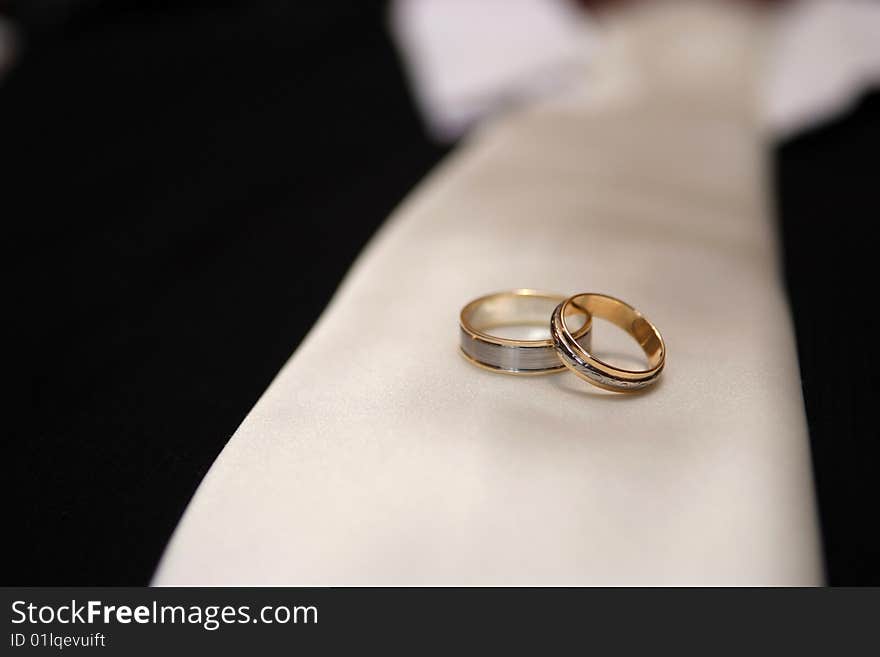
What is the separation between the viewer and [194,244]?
1.01 m

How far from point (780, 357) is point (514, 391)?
0.71 feet

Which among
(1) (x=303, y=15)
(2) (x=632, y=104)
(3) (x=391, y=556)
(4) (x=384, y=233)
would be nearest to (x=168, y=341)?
(4) (x=384, y=233)

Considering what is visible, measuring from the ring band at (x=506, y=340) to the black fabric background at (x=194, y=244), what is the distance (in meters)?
0.16

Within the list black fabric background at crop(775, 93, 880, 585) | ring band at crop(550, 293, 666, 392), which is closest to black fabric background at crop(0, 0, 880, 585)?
black fabric background at crop(775, 93, 880, 585)

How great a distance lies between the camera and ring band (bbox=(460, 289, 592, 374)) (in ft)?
2.11

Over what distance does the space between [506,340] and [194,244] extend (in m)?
0.51

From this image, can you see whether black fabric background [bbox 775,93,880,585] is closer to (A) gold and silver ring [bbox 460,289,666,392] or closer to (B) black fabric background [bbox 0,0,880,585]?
(B) black fabric background [bbox 0,0,880,585]

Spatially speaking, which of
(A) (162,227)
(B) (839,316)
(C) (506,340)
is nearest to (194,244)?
(A) (162,227)

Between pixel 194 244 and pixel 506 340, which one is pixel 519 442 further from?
pixel 194 244

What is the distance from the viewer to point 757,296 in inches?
30.8

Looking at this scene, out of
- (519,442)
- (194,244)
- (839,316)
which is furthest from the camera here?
(194,244)

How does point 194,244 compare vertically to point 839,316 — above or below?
above

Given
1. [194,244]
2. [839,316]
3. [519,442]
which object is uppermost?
[194,244]

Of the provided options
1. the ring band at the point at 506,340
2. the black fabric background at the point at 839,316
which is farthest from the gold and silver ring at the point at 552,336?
the black fabric background at the point at 839,316
